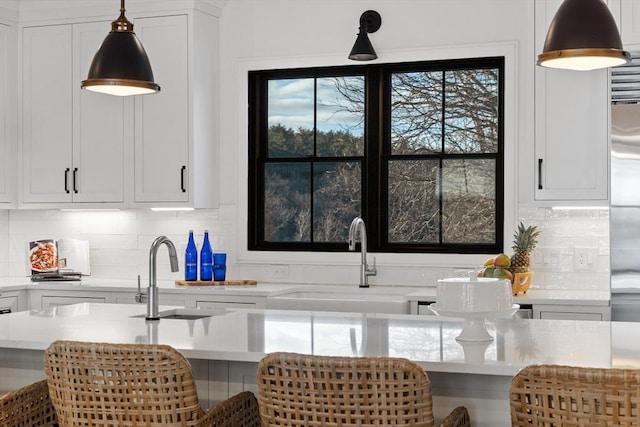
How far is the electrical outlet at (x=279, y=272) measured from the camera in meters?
6.05

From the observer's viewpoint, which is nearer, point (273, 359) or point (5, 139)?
point (273, 359)

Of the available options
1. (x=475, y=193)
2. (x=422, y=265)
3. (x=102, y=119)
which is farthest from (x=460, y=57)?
(x=102, y=119)

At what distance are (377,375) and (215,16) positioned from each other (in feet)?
13.8

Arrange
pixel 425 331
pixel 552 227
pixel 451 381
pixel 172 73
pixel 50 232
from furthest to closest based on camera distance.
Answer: pixel 50 232 → pixel 172 73 → pixel 552 227 → pixel 425 331 → pixel 451 381

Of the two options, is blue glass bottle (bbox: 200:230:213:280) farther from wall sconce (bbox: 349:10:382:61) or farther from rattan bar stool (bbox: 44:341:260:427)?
rattan bar stool (bbox: 44:341:260:427)

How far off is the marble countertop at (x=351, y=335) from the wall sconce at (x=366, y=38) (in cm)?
223

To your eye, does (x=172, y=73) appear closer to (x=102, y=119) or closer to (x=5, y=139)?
(x=102, y=119)

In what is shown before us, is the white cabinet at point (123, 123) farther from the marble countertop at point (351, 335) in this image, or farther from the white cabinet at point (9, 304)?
the marble countertop at point (351, 335)

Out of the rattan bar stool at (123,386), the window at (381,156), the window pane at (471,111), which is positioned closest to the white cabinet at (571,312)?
the window at (381,156)

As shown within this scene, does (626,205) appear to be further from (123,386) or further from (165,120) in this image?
(123,386)

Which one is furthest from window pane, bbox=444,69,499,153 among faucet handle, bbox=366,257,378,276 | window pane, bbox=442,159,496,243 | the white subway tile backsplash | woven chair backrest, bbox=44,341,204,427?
woven chair backrest, bbox=44,341,204,427

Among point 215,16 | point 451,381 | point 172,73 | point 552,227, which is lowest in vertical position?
point 451,381

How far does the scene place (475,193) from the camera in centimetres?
572

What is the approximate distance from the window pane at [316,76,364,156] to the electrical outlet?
790mm
